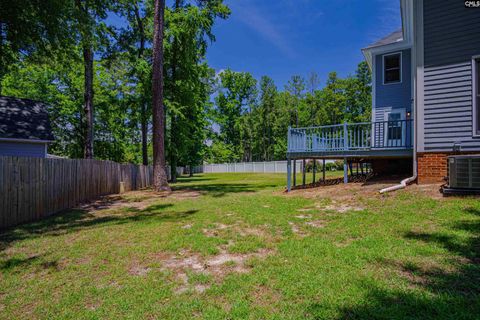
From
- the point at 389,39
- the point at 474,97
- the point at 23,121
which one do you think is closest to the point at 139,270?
the point at 474,97

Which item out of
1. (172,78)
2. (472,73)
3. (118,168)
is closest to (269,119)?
(172,78)

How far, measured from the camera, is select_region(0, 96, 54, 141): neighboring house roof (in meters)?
12.5

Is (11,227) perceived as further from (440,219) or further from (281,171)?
(281,171)

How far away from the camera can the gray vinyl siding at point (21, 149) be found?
1225 centimetres

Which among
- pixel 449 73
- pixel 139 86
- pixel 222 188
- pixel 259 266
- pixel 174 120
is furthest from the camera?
pixel 174 120

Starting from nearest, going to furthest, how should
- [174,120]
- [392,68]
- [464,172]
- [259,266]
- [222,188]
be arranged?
[259,266], [464,172], [392,68], [222,188], [174,120]

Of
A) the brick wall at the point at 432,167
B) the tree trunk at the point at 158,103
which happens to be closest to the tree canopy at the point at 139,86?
the tree trunk at the point at 158,103

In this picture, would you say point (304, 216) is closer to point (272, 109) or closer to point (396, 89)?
point (396, 89)

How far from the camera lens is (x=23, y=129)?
1300 cm

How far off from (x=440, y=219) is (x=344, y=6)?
17.0 metres

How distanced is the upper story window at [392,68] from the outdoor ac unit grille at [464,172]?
8.05 meters

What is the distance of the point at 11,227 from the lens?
Result: 6062mm

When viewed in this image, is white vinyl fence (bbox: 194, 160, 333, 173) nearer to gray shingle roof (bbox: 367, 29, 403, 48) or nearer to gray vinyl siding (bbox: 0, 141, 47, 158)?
gray shingle roof (bbox: 367, 29, 403, 48)

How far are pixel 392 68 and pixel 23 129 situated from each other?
671 inches
